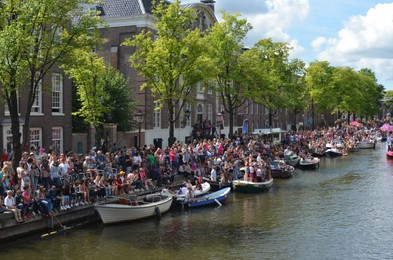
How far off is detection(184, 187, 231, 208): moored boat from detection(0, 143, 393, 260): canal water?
48cm

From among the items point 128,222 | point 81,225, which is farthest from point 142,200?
point 81,225

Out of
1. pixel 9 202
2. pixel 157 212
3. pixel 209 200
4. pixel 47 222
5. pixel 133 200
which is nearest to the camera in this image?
pixel 9 202

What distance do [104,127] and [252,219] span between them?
16.9 m

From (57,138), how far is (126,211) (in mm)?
13829

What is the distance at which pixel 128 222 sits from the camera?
76.3ft

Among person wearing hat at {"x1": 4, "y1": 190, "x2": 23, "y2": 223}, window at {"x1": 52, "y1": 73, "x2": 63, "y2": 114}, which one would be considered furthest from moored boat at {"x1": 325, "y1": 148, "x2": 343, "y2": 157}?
person wearing hat at {"x1": 4, "y1": 190, "x2": 23, "y2": 223}

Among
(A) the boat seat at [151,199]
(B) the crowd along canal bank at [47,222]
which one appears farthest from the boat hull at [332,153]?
(B) the crowd along canal bank at [47,222]

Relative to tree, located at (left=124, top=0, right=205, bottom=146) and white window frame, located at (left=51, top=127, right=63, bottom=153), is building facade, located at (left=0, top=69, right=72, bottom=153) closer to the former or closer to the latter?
white window frame, located at (left=51, top=127, right=63, bottom=153)

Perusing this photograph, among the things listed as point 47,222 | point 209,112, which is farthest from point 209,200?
point 209,112

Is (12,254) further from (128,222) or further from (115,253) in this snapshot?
(128,222)

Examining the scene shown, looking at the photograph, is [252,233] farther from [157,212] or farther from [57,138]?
[57,138]

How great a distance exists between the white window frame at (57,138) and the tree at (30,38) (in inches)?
461

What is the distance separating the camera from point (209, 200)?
2728 centimetres

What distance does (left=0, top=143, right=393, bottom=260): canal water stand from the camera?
18359mm
